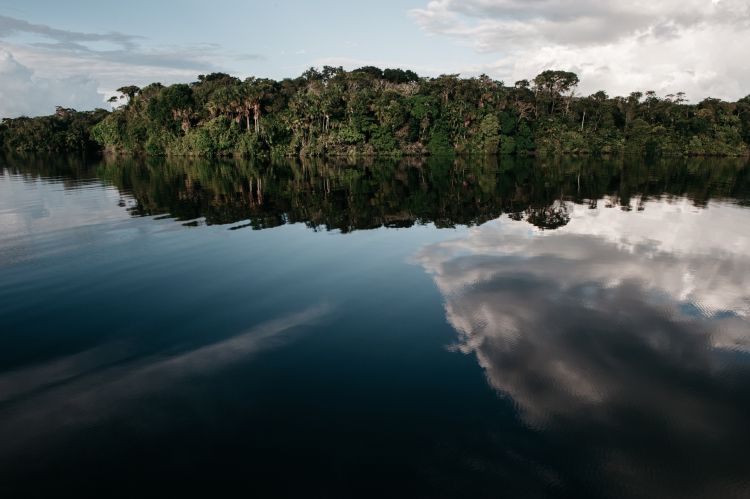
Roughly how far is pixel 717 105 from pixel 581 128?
38755mm

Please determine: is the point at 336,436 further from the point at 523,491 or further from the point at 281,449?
the point at 523,491

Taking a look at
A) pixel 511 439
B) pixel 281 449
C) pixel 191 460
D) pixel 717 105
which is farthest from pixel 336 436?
pixel 717 105

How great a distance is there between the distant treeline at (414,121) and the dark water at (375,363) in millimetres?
77846

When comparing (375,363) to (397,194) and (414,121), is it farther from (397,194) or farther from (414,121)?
(414,121)

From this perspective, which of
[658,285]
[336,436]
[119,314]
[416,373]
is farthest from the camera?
[658,285]

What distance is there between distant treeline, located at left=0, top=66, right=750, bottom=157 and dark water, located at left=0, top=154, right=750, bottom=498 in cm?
7785

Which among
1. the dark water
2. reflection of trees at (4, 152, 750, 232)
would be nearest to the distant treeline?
reflection of trees at (4, 152, 750, 232)

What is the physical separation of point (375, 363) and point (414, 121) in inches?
3750

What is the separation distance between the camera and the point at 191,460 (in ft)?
25.3

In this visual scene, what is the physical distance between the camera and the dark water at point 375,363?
7477 mm

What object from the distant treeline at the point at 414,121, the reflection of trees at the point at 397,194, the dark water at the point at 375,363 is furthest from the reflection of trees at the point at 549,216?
the distant treeline at the point at 414,121

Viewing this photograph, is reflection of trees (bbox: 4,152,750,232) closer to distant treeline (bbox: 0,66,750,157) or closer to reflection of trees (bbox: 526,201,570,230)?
reflection of trees (bbox: 526,201,570,230)

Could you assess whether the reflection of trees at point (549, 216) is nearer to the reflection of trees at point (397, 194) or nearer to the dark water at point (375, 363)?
the reflection of trees at point (397, 194)

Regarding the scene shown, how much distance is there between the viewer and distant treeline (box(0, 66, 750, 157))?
98000mm
